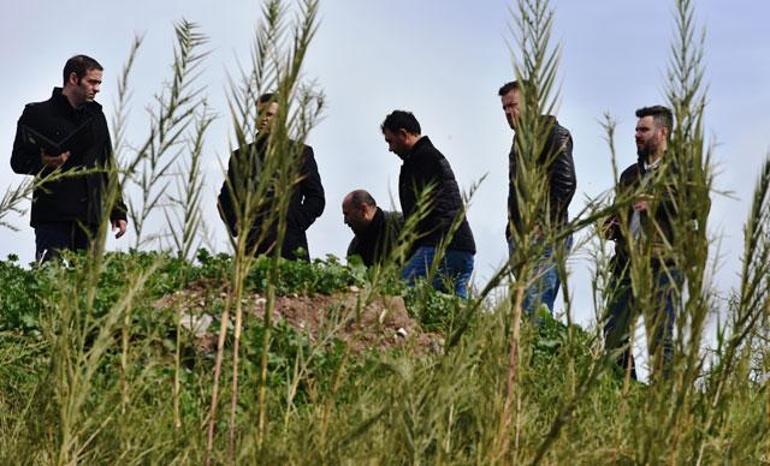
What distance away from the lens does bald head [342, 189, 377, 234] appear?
9.83m

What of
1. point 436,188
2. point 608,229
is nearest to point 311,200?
point 436,188

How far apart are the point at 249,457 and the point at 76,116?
303 inches

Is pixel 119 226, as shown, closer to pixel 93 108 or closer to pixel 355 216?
pixel 93 108

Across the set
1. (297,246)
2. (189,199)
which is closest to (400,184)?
(297,246)

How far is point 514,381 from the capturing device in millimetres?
1977

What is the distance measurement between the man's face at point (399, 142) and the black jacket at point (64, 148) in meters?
2.07

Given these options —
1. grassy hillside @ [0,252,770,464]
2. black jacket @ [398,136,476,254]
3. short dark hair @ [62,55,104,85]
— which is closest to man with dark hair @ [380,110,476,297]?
black jacket @ [398,136,476,254]

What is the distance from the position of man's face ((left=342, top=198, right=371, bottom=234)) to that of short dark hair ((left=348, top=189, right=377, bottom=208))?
23 millimetres

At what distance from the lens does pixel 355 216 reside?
32.4 feet

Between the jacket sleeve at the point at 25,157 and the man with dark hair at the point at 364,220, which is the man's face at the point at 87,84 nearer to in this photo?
the jacket sleeve at the point at 25,157

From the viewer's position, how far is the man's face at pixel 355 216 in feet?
32.3

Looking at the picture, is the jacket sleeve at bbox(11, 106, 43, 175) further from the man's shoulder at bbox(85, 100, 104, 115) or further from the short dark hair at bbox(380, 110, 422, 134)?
the short dark hair at bbox(380, 110, 422, 134)

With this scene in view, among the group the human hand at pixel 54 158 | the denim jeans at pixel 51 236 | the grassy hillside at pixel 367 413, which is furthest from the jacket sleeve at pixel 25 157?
the grassy hillside at pixel 367 413

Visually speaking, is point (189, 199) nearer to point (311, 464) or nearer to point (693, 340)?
point (311, 464)
